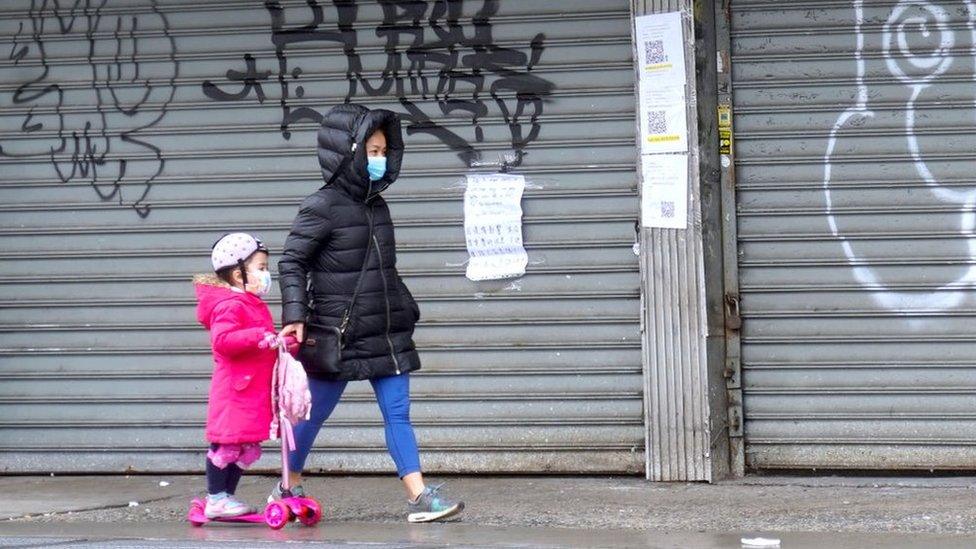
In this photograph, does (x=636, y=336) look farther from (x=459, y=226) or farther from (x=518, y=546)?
(x=518, y=546)

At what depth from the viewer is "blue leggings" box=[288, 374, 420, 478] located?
23.3 feet

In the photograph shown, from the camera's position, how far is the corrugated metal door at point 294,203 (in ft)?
27.8

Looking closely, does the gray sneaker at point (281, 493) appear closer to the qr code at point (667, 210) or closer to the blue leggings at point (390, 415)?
the blue leggings at point (390, 415)

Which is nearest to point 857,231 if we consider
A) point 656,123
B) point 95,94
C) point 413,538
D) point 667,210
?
point 667,210

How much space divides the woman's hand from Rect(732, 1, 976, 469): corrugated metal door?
2532 millimetres

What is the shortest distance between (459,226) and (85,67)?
235 centimetres

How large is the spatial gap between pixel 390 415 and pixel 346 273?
0.66 m

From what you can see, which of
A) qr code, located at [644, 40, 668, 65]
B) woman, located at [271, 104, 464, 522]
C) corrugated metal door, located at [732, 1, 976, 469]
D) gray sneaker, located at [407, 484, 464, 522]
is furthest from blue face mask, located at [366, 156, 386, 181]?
corrugated metal door, located at [732, 1, 976, 469]

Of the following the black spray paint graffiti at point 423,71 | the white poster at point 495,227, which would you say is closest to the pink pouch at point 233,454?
the white poster at point 495,227

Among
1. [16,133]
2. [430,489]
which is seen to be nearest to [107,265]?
[16,133]

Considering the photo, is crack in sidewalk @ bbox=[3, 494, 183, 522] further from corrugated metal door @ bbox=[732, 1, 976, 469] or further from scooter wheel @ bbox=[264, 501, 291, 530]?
corrugated metal door @ bbox=[732, 1, 976, 469]

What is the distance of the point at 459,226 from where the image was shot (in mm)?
8633

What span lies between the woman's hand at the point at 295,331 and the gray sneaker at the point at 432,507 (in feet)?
2.92

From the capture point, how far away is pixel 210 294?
23.3ft
